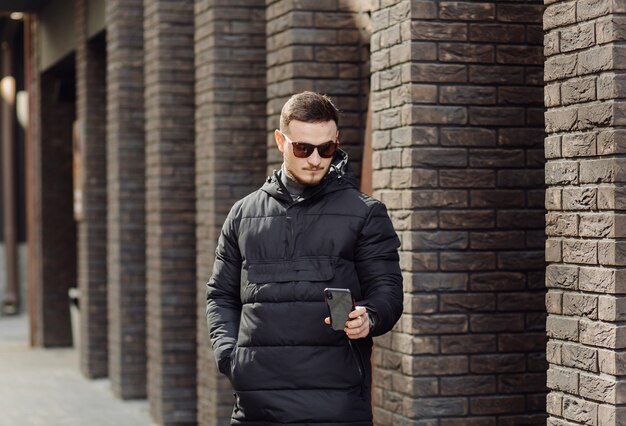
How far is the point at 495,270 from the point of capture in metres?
5.68

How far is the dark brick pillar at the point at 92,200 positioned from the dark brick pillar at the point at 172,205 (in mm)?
3487

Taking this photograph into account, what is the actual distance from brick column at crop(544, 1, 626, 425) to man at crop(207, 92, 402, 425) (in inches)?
23.8

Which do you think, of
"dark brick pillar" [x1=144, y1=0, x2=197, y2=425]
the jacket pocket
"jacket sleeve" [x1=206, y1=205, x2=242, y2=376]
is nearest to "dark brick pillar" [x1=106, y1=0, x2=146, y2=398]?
"dark brick pillar" [x1=144, y1=0, x2=197, y2=425]

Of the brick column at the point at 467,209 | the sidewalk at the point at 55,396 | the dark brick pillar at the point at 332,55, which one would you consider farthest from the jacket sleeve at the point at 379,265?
the sidewalk at the point at 55,396

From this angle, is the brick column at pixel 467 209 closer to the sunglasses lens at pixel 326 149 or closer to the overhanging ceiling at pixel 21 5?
the sunglasses lens at pixel 326 149

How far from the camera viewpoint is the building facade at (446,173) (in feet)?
14.2

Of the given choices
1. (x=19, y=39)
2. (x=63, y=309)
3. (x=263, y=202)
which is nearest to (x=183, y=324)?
(x=263, y=202)

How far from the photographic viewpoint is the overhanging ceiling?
51.3 ft

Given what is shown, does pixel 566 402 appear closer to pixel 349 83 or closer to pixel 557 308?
pixel 557 308

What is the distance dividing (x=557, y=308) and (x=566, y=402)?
0.31 metres

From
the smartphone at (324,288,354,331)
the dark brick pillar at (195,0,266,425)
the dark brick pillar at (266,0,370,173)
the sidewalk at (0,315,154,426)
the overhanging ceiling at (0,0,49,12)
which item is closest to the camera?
the smartphone at (324,288,354,331)

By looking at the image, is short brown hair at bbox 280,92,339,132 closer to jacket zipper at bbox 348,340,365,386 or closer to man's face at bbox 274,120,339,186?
man's face at bbox 274,120,339,186

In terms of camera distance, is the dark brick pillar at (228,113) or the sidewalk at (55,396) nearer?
the dark brick pillar at (228,113)

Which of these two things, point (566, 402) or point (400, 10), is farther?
point (400, 10)
